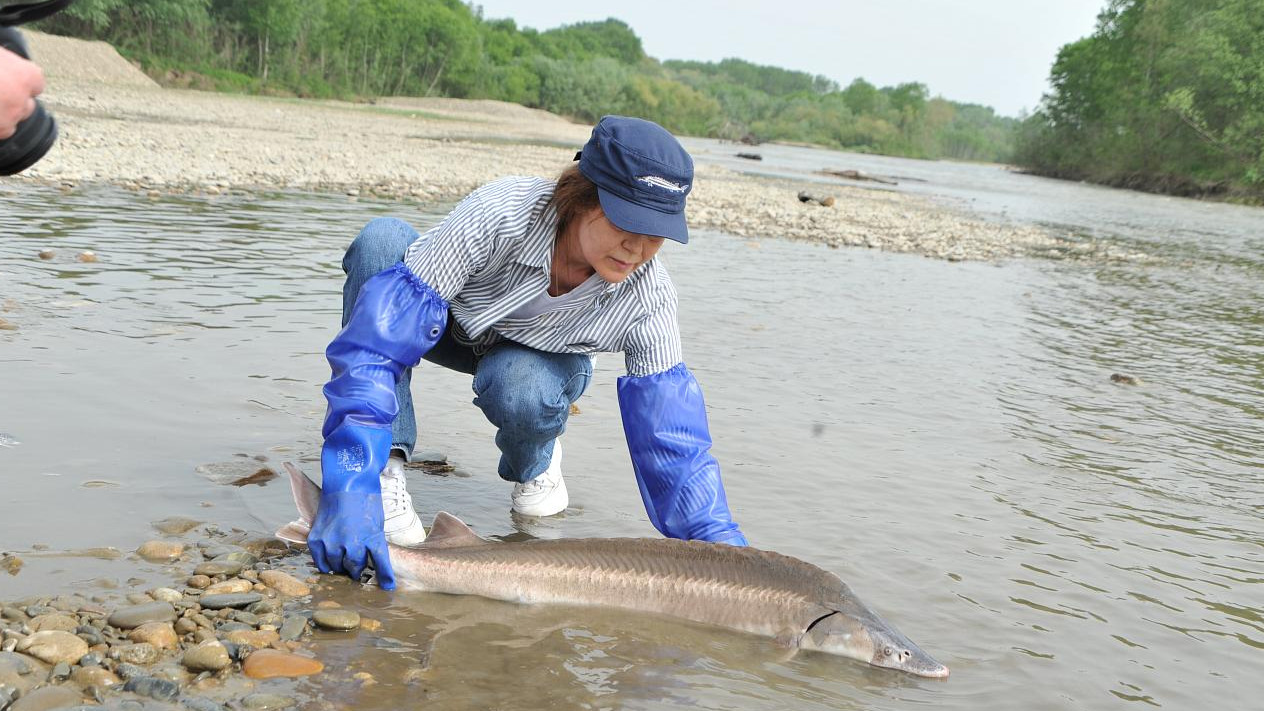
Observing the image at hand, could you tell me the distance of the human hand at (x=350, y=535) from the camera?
3.26m

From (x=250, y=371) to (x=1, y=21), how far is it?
366cm

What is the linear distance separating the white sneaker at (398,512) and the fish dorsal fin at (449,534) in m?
0.17

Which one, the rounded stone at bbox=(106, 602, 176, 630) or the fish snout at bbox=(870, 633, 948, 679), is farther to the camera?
the fish snout at bbox=(870, 633, 948, 679)

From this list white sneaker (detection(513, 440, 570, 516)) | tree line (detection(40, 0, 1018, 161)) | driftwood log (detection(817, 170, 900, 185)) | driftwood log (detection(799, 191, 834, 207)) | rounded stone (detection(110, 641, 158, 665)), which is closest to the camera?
rounded stone (detection(110, 641, 158, 665))

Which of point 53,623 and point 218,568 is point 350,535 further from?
point 53,623

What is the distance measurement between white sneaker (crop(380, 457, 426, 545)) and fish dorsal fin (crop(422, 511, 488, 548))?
0.57ft

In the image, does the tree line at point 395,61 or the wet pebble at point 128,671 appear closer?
the wet pebble at point 128,671

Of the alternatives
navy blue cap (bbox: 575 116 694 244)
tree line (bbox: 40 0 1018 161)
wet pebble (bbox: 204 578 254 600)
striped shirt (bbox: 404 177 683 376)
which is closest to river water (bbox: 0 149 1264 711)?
wet pebble (bbox: 204 578 254 600)

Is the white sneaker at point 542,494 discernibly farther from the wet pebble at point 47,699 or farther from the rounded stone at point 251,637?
the wet pebble at point 47,699

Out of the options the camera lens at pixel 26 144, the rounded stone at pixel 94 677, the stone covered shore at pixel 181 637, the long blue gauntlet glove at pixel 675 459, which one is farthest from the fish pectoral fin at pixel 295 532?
the camera lens at pixel 26 144

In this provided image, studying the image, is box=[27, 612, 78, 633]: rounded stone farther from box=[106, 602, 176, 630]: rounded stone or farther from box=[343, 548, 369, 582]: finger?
box=[343, 548, 369, 582]: finger

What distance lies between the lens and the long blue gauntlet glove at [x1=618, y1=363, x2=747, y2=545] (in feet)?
12.0

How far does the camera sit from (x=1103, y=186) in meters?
65.0

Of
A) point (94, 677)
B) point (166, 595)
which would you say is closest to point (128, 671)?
point (94, 677)
